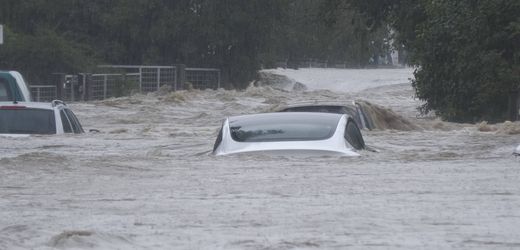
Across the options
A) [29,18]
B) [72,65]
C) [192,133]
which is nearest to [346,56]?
[29,18]

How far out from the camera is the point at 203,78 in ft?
172

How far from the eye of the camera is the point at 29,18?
55656 mm

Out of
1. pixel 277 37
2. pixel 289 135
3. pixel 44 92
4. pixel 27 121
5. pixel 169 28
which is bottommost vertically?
pixel 44 92

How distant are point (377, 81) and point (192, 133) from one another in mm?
34033

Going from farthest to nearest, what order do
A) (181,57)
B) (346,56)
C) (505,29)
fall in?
(346,56) < (181,57) < (505,29)

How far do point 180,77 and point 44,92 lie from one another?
10.2 metres

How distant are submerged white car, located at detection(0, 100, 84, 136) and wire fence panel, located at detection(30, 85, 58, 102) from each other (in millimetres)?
19453

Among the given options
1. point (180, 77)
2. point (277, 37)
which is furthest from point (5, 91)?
point (277, 37)

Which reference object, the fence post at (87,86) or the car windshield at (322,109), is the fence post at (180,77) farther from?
the car windshield at (322,109)

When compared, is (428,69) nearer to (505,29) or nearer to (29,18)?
(505,29)

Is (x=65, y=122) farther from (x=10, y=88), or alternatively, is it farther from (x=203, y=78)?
(x=203, y=78)

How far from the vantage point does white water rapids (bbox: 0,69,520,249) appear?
8.19 metres

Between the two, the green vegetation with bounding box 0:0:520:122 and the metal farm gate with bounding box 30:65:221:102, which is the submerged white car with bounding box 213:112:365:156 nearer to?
the green vegetation with bounding box 0:0:520:122

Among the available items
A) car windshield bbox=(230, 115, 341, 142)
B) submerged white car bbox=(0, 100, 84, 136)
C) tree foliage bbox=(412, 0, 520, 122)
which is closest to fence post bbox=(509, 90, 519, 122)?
tree foliage bbox=(412, 0, 520, 122)
